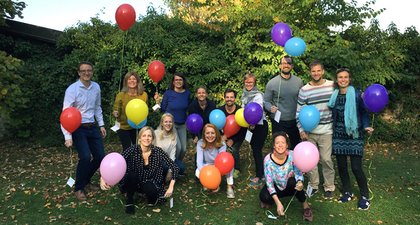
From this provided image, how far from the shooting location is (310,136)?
15.4ft

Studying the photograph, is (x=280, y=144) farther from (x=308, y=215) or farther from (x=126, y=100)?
(x=126, y=100)

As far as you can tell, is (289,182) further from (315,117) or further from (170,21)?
(170,21)

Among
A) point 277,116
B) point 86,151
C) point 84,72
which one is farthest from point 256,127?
point 84,72

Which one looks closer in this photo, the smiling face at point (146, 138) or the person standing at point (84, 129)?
the smiling face at point (146, 138)

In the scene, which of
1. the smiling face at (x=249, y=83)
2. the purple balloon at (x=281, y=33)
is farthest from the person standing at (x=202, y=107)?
the purple balloon at (x=281, y=33)

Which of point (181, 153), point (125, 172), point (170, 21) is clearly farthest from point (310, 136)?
point (170, 21)

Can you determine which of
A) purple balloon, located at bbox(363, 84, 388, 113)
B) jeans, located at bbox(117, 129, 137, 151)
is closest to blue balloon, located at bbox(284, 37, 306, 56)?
purple balloon, located at bbox(363, 84, 388, 113)

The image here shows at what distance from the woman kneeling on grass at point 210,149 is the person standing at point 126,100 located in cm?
109

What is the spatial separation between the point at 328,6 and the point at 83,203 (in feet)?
23.1

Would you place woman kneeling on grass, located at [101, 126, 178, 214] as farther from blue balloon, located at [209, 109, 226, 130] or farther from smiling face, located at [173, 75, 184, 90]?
smiling face, located at [173, 75, 184, 90]

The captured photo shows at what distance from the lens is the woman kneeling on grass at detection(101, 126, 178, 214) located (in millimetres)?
4266

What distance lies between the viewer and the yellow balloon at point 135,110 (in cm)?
469

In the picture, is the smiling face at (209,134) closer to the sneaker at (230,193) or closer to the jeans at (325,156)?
the sneaker at (230,193)

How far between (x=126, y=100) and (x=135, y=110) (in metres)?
0.55
